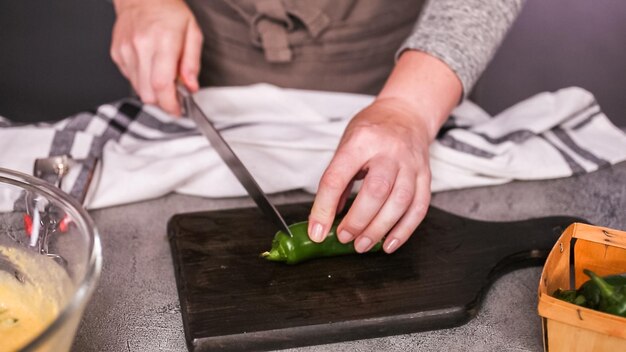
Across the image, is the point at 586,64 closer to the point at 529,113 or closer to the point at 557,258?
the point at 529,113

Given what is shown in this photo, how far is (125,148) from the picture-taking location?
136 cm

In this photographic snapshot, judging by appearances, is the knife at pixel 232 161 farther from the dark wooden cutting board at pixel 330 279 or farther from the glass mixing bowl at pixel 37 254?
the glass mixing bowl at pixel 37 254

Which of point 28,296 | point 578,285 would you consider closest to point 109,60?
point 28,296

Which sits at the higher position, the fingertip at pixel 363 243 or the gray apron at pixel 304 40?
the fingertip at pixel 363 243

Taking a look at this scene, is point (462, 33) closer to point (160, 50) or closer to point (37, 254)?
point (160, 50)

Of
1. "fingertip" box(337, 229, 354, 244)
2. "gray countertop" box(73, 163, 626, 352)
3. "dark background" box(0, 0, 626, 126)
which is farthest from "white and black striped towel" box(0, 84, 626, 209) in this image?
"dark background" box(0, 0, 626, 126)

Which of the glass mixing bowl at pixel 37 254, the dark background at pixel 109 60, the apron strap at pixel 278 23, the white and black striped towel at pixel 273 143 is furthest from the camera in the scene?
the dark background at pixel 109 60

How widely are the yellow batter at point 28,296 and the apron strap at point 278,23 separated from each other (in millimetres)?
762

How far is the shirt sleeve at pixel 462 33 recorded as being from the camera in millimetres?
1300

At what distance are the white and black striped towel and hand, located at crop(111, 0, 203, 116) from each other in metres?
0.09

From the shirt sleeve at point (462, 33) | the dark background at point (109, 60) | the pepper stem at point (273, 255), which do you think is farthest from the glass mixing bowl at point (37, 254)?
the dark background at point (109, 60)

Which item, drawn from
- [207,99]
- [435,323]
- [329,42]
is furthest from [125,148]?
[435,323]

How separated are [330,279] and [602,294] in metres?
0.35

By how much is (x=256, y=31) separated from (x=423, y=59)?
15.5 inches
